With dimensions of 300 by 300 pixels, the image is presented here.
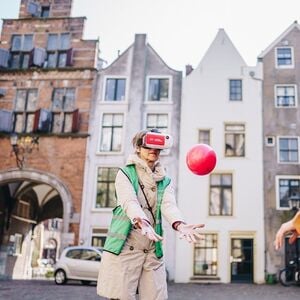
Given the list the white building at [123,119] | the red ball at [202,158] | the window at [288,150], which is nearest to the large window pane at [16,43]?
the white building at [123,119]

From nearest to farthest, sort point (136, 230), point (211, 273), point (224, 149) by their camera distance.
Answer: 1. point (136, 230)
2. point (211, 273)
3. point (224, 149)

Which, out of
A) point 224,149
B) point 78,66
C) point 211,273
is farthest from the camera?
point 78,66

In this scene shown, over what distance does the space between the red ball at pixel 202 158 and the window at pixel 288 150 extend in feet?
52.2

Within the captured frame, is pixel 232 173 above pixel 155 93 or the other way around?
the other way around

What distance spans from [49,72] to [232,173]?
10.6 metres

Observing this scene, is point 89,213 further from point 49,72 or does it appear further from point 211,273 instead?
point 49,72

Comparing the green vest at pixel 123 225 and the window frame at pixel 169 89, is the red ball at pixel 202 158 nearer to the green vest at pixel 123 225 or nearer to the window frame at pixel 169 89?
the green vest at pixel 123 225

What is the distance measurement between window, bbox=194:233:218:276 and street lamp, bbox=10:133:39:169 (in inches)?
360

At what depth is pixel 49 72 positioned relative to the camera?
22125mm

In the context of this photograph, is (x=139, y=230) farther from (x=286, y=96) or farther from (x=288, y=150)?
(x=286, y=96)

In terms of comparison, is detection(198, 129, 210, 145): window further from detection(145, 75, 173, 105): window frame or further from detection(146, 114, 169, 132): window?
detection(145, 75, 173, 105): window frame

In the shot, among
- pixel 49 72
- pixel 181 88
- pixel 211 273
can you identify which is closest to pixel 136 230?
pixel 211 273

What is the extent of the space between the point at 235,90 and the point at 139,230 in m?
18.9

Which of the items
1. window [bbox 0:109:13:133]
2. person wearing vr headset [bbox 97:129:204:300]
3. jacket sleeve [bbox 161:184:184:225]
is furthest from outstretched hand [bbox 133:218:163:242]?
window [bbox 0:109:13:133]
